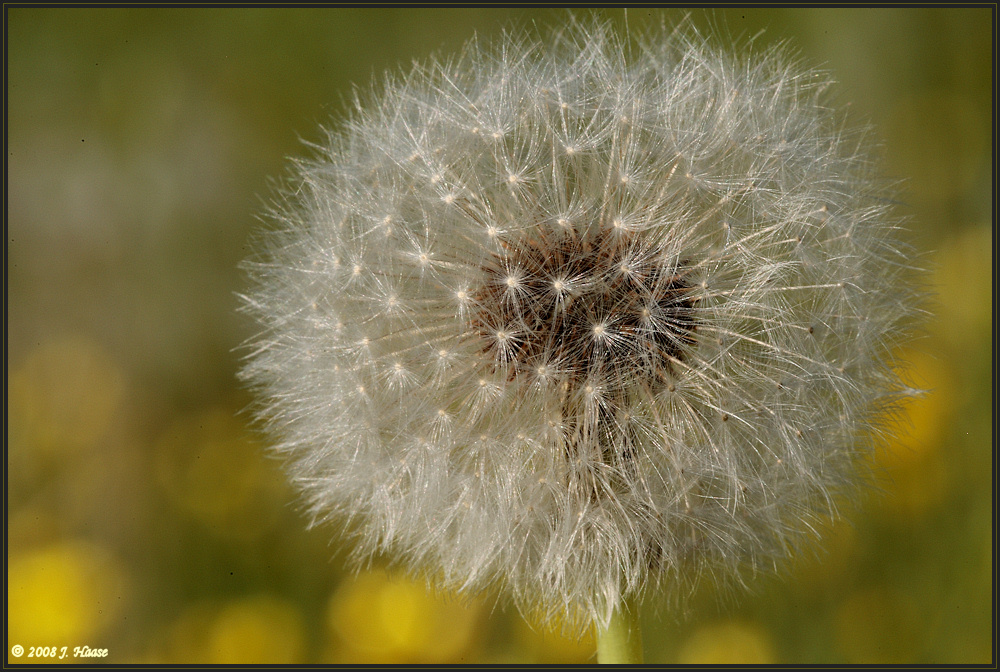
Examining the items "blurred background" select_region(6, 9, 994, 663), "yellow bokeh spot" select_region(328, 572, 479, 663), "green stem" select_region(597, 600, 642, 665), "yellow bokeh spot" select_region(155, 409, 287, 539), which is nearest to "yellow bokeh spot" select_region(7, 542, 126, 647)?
"blurred background" select_region(6, 9, 994, 663)

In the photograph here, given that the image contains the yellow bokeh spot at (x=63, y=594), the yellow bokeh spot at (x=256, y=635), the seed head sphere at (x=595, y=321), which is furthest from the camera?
the yellow bokeh spot at (x=256, y=635)

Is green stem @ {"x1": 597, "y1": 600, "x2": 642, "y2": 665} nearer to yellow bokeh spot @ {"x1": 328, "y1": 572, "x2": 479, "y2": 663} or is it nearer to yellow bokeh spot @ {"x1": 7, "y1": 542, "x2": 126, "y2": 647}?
yellow bokeh spot @ {"x1": 328, "y1": 572, "x2": 479, "y2": 663}

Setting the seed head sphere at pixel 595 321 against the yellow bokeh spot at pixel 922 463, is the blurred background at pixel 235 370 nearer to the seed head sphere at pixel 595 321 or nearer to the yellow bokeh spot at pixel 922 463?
the yellow bokeh spot at pixel 922 463

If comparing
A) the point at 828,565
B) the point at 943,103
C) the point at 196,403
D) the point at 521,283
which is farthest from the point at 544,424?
the point at 943,103

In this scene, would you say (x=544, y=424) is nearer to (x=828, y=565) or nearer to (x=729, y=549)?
(x=729, y=549)

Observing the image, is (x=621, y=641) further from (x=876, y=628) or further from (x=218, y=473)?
(x=218, y=473)

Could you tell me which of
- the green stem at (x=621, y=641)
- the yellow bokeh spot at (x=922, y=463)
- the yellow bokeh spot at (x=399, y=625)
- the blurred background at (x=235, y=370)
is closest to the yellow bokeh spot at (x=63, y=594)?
the blurred background at (x=235, y=370)
